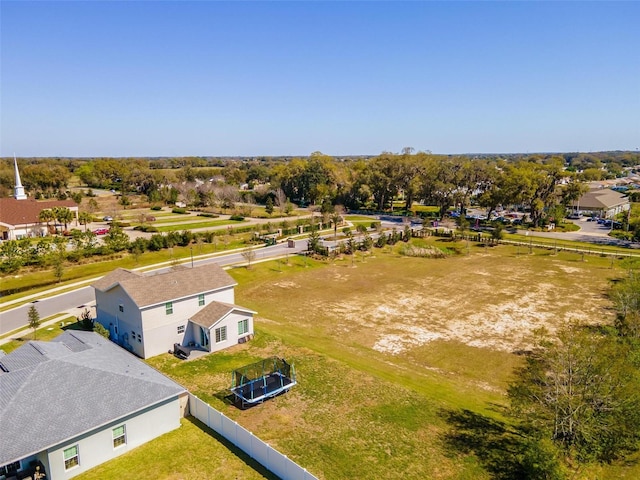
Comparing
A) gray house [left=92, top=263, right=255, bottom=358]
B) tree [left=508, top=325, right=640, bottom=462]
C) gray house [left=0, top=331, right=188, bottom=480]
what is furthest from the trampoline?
tree [left=508, top=325, right=640, bottom=462]

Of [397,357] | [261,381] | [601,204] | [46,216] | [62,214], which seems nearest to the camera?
[261,381]

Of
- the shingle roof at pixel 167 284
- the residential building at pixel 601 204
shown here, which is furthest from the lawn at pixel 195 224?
the residential building at pixel 601 204

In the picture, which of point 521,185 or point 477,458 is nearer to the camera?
point 477,458

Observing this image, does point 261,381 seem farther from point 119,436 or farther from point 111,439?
point 111,439

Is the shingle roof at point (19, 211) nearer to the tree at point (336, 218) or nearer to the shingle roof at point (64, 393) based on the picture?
the tree at point (336, 218)

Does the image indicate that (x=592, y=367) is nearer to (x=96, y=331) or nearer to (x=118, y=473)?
(x=118, y=473)

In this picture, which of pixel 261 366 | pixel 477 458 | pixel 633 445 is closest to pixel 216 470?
pixel 261 366

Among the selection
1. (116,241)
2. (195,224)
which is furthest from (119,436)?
(195,224)
